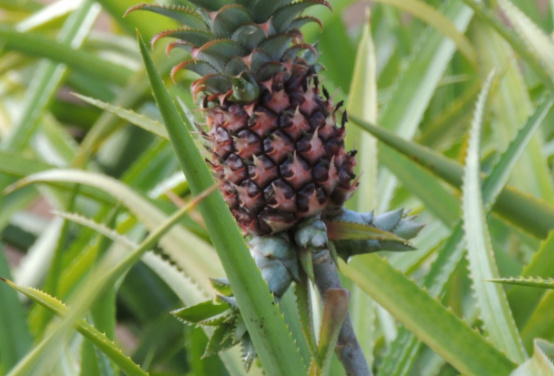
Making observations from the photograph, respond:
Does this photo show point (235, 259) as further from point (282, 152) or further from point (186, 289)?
point (186, 289)

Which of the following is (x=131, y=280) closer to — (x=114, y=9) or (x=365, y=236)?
(x=114, y=9)

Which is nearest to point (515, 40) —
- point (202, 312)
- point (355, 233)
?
point (355, 233)

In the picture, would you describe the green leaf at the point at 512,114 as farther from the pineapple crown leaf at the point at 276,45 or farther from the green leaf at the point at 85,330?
the green leaf at the point at 85,330

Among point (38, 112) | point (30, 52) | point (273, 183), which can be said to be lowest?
point (273, 183)

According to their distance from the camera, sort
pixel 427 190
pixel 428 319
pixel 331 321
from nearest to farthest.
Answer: pixel 331 321 → pixel 428 319 → pixel 427 190

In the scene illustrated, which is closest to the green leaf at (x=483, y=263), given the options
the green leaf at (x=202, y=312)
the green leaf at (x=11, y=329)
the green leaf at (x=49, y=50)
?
the green leaf at (x=202, y=312)

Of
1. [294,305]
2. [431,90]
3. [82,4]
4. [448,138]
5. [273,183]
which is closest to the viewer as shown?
[273,183]

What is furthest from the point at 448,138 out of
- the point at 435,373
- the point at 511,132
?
the point at 435,373
